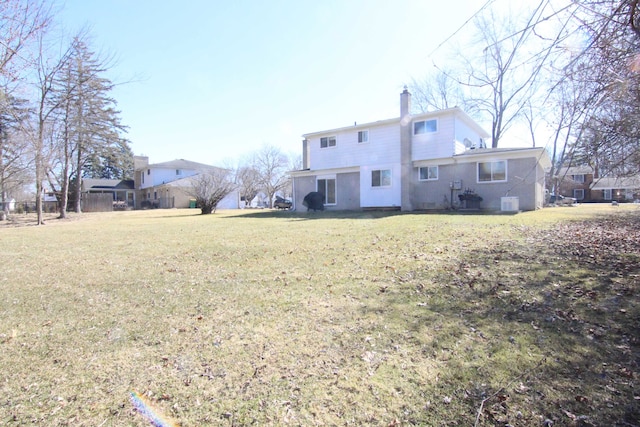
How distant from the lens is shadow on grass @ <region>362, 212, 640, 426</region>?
2367 millimetres

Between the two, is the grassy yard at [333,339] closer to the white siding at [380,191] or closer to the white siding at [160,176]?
the white siding at [380,191]

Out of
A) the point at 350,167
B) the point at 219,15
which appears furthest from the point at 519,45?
the point at 350,167

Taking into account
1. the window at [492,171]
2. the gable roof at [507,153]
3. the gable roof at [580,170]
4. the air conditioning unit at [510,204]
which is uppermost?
the gable roof at [507,153]

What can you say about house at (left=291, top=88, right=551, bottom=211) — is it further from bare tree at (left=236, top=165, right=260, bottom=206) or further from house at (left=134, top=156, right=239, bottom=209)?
bare tree at (left=236, top=165, right=260, bottom=206)

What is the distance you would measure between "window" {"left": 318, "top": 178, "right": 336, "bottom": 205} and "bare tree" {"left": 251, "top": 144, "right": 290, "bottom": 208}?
23.0 meters

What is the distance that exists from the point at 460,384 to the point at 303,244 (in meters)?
5.78

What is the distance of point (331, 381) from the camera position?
2.71 m

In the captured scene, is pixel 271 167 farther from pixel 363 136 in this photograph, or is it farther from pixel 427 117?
pixel 427 117

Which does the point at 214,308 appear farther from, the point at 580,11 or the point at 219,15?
the point at 219,15

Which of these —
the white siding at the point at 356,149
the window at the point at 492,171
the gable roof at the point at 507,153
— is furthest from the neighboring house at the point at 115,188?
the window at the point at 492,171

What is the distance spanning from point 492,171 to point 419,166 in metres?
3.54

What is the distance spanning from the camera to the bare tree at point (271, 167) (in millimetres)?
43844

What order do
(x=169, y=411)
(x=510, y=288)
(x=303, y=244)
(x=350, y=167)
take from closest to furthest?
(x=169, y=411)
(x=510, y=288)
(x=303, y=244)
(x=350, y=167)

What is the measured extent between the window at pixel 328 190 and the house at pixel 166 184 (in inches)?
688
